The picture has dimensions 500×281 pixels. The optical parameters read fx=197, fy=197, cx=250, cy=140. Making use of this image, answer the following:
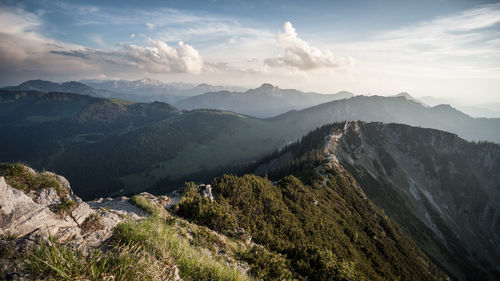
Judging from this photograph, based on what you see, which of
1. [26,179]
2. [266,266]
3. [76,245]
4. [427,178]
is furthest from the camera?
[427,178]

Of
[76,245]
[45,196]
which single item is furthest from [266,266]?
[45,196]

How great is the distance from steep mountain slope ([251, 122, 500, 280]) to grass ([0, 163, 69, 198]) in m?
73.7

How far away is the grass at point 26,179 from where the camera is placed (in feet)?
24.8

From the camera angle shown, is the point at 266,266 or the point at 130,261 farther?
the point at 266,266

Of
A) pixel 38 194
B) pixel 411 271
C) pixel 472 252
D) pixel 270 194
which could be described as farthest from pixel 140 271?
pixel 472 252

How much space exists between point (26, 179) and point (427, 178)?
208 meters

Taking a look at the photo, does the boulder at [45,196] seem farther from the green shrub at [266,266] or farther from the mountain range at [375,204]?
the mountain range at [375,204]

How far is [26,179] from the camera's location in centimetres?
785

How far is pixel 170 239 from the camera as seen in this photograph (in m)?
4.69

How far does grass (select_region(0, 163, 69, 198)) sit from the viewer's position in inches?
298

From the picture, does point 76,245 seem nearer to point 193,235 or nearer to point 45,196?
point 45,196

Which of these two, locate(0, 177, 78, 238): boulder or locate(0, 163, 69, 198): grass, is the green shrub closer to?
locate(0, 177, 78, 238): boulder

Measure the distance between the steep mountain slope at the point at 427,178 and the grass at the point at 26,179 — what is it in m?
73.7

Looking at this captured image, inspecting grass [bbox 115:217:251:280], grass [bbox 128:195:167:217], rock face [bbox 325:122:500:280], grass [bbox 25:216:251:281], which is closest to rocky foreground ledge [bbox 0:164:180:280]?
grass [bbox 115:217:251:280]
